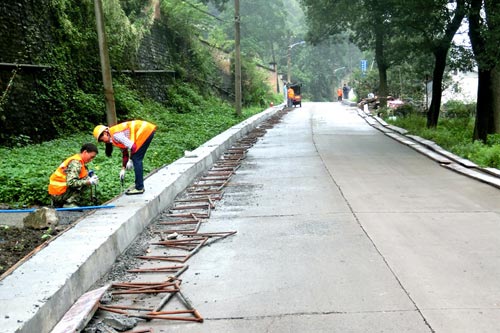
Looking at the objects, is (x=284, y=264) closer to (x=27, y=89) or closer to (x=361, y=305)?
(x=361, y=305)

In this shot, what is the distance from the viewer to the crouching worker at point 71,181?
7.38m

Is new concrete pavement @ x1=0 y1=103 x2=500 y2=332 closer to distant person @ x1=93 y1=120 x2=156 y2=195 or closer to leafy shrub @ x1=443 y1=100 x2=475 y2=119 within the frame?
distant person @ x1=93 y1=120 x2=156 y2=195

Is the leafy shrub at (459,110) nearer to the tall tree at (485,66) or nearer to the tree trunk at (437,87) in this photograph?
the tree trunk at (437,87)

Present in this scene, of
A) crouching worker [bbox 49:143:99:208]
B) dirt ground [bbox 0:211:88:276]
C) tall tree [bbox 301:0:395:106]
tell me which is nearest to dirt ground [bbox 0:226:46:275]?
dirt ground [bbox 0:211:88:276]

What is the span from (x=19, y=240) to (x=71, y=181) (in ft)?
4.76

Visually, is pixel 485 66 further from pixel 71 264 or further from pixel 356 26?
pixel 356 26

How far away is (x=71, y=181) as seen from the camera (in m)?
7.36

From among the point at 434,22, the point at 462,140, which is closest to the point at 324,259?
the point at 462,140

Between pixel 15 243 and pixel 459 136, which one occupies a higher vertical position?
pixel 15 243

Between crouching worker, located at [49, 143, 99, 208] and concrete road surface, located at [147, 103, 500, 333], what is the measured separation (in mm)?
1863

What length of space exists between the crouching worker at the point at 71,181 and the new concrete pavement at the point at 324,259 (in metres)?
0.63

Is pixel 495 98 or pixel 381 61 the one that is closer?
pixel 495 98

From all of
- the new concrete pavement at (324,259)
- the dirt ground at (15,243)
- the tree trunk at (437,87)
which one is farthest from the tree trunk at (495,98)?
the dirt ground at (15,243)

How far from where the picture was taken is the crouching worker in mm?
7379
